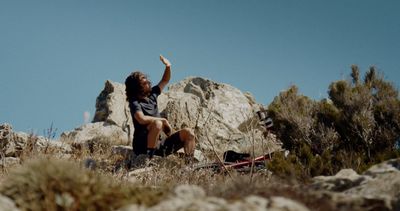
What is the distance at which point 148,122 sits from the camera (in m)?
8.00

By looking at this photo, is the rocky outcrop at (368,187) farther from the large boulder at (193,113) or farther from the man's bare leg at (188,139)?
the large boulder at (193,113)

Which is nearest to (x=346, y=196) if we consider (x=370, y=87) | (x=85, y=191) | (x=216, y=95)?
(x=85, y=191)

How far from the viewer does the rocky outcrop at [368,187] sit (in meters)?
2.47

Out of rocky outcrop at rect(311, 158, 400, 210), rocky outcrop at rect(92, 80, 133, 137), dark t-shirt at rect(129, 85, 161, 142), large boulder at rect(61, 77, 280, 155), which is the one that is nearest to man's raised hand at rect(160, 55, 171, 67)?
dark t-shirt at rect(129, 85, 161, 142)

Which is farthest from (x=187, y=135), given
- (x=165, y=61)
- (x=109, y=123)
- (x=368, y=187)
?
(x=109, y=123)

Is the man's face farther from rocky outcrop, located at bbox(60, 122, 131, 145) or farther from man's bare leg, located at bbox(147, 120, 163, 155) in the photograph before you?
rocky outcrop, located at bbox(60, 122, 131, 145)

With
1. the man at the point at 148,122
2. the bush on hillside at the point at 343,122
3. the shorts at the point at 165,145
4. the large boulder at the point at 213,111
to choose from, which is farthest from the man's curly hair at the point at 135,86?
the large boulder at the point at 213,111

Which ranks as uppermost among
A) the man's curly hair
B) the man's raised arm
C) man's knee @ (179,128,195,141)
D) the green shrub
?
the man's raised arm

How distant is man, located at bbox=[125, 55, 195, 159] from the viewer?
800 centimetres

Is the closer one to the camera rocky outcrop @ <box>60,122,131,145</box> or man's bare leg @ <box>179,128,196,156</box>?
man's bare leg @ <box>179,128,196,156</box>

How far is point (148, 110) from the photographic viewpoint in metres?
8.30

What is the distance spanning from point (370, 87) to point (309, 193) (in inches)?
314

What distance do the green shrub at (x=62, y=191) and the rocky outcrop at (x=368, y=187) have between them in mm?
906

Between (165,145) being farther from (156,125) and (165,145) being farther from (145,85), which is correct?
(145,85)
